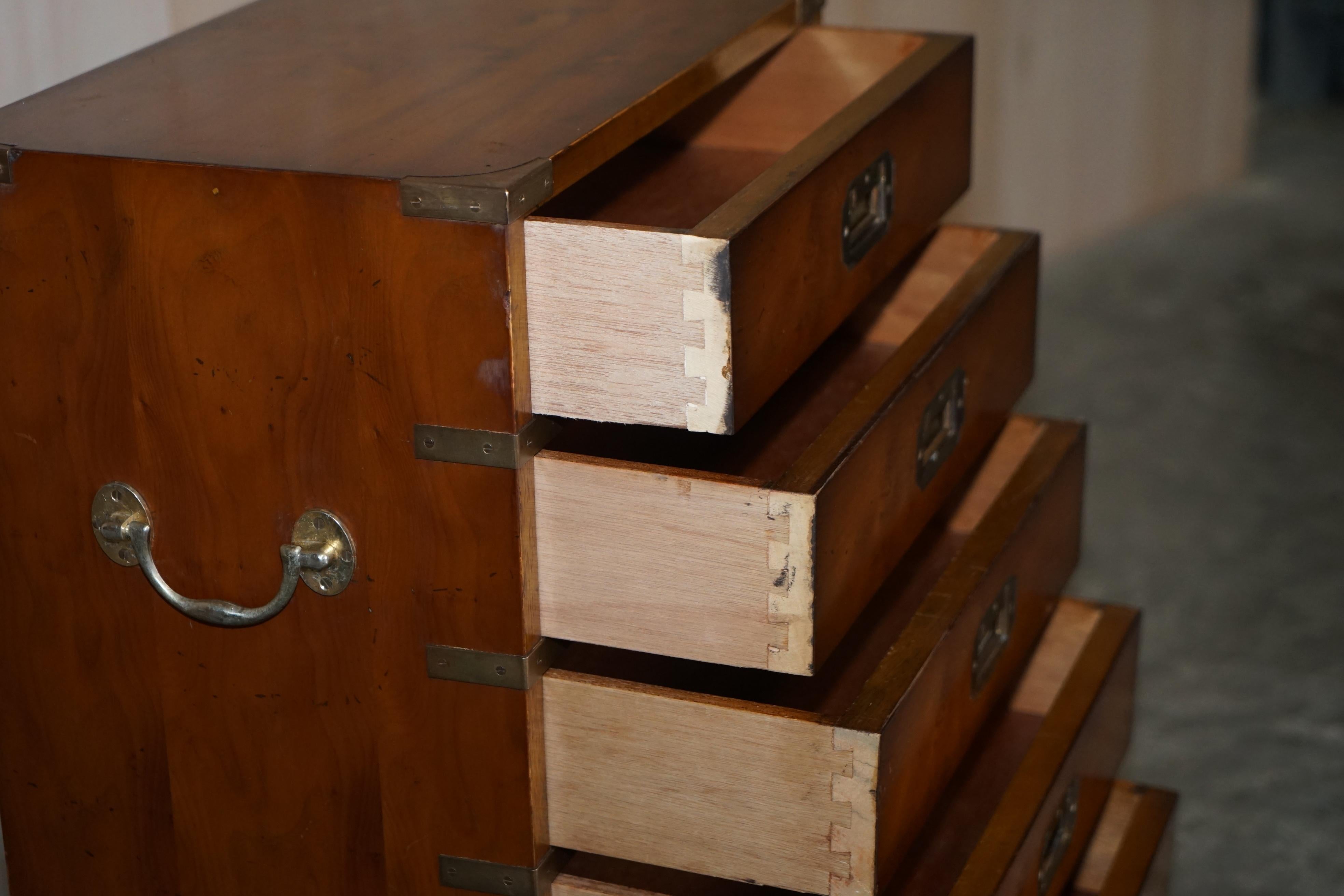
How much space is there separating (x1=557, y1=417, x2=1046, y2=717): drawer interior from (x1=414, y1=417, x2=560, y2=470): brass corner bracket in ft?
0.58

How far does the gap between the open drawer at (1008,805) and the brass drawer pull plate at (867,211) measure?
1.18 feet

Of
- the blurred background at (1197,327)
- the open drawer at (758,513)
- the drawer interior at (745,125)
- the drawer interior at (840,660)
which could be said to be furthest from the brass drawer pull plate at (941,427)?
the blurred background at (1197,327)

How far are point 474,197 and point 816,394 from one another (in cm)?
50

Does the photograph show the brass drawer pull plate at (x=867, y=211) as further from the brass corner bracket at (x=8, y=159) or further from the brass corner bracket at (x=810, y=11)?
the brass corner bracket at (x=8, y=159)

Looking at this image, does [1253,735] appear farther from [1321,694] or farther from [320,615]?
[320,615]

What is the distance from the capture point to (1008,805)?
1.26 m

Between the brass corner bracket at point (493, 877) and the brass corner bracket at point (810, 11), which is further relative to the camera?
the brass corner bracket at point (810, 11)

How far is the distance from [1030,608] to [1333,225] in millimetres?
2823

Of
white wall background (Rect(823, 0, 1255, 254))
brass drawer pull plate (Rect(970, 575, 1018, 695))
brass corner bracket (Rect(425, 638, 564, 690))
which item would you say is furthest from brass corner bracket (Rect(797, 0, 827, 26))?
white wall background (Rect(823, 0, 1255, 254))

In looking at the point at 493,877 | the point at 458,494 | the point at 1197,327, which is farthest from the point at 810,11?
the point at 1197,327

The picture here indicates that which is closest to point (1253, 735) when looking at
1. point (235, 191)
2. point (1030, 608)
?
point (1030, 608)

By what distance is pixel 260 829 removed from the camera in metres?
1.12

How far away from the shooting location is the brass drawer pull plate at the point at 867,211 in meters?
1.15

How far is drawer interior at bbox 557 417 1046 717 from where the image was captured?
1168 mm
